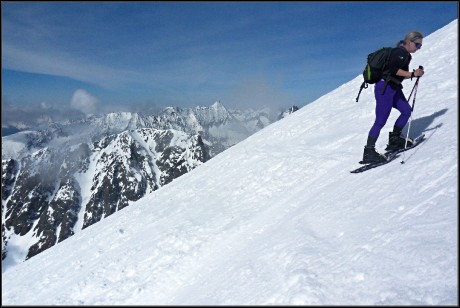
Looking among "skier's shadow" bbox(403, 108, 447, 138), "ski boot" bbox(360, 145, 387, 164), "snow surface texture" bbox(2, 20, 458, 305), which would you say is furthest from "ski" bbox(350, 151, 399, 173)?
"skier's shadow" bbox(403, 108, 447, 138)

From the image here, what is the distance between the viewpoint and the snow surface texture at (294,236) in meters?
5.53

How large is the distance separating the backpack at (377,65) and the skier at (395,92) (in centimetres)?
11

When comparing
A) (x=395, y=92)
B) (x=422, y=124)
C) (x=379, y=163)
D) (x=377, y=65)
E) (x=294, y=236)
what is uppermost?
(x=377, y=65)

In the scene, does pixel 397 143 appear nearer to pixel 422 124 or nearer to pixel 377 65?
pixel 422 124

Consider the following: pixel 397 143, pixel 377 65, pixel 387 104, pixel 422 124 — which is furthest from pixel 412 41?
pixel 422 124

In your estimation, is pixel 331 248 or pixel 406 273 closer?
pixel 406 273

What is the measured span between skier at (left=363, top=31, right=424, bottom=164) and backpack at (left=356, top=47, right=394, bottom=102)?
0.35 ft

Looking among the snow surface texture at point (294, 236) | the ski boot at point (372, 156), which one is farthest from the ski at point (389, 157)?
the snow surface texture at point (294, 236)

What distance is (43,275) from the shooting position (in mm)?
10422

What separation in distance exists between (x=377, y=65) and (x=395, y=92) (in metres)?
1.08

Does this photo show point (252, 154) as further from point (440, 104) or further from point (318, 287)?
point (318, 287)

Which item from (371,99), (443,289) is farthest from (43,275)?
(371,99)

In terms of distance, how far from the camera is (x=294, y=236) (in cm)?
760

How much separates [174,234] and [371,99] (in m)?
12.7
